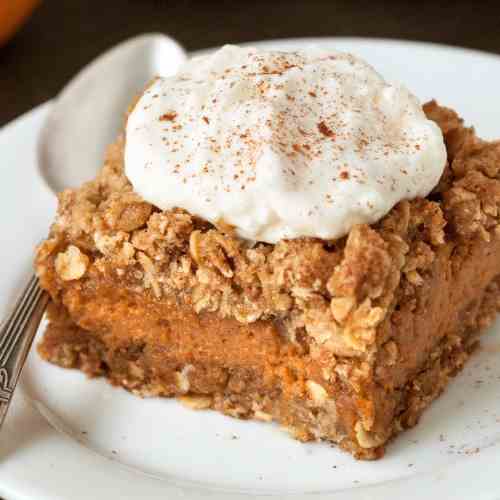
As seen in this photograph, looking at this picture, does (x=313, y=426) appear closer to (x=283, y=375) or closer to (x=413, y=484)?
(x=283, y=375)

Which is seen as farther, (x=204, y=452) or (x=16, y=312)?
(x=16, y=312)

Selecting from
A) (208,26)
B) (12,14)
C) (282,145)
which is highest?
(282,145)

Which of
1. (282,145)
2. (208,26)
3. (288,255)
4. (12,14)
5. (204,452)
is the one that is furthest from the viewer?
(208,26)

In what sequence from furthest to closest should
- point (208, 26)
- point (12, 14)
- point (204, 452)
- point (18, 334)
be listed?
1. point (208, 26)
2. point (12, 14)
3. point (18, 334)
4. point (204, 452)

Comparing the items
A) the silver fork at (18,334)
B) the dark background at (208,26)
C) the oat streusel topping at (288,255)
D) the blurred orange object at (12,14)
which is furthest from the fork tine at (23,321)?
the blurred orange object at (12,14)

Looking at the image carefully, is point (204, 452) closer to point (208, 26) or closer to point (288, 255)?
point (288, 255)

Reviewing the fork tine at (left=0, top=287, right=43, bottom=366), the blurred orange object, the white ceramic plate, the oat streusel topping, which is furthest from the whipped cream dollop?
the blurred orange object

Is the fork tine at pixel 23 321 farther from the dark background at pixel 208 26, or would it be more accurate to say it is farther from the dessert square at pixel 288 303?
the dark background at pixel 208 26

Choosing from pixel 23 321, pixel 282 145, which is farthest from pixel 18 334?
pixel 282 145
